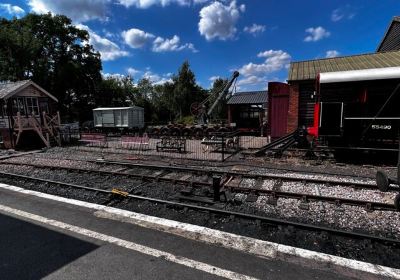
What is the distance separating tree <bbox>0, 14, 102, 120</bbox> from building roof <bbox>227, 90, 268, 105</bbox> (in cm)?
2790

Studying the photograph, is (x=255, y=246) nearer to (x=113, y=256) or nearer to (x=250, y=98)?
(x=113, y=256)

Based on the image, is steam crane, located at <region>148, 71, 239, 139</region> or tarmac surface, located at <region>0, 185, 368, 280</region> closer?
tarmac surface, located at <region>0, 185, 368, 280</region>

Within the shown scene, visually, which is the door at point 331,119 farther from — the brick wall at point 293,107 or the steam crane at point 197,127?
the steam crane at point 197,127

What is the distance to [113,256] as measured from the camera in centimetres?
387

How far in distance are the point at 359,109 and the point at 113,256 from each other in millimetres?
10268

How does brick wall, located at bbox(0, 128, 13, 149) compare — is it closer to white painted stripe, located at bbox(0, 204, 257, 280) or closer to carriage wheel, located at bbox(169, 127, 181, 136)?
carriage wheel, located at bbox(169, 127, 181, 136)

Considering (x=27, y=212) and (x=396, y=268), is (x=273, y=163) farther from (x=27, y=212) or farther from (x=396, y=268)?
(x=27, y=212)

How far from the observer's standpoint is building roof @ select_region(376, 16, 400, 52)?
21406 millimetres

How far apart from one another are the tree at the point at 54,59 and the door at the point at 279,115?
3377cm

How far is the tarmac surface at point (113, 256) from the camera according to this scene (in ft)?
11.2

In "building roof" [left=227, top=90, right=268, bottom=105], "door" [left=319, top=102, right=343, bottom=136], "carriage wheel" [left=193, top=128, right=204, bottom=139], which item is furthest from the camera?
"carriage wheel" [left=193, top=128, right=204, bottom=139]

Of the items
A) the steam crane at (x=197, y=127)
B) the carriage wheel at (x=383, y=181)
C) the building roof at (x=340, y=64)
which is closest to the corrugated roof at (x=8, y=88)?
the steam crane at (x=197, y=127)

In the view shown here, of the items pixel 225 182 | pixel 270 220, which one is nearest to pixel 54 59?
pixel 225 182

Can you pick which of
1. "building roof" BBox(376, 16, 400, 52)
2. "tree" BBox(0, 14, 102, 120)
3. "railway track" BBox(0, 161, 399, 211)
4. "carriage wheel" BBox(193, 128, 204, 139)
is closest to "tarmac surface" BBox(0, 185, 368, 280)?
"railway track" BBox(0, 161, 399, 211)
